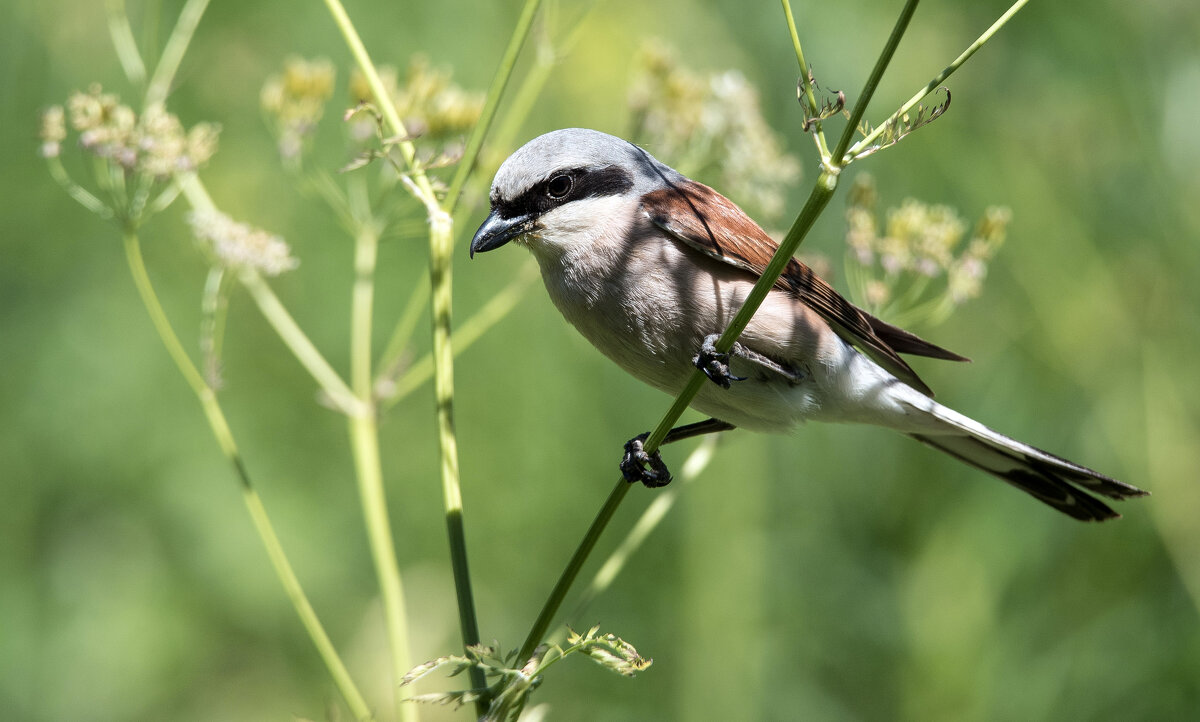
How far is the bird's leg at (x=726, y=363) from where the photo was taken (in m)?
2.62

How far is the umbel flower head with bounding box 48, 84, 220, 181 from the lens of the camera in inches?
106

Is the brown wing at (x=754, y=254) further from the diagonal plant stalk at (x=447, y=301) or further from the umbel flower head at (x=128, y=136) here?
the umbel flower head at (x=128, y=136)

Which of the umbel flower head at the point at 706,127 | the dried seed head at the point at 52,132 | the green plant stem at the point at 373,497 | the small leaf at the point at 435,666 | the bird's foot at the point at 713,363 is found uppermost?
the umbel flower head at the point at 706,127

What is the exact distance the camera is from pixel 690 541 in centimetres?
406

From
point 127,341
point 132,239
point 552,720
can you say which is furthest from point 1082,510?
point 127,341

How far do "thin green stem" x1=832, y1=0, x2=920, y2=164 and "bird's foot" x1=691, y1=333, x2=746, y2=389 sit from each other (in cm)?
95

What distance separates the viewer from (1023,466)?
3277 millimetres

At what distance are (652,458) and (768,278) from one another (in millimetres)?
1318

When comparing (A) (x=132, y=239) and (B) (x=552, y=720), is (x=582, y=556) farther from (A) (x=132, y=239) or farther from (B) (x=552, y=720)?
(B) (x=552, y=720)

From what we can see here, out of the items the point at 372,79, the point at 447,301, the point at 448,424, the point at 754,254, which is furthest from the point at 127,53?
the point at 754,254

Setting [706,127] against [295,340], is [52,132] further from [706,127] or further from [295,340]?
[706,127]

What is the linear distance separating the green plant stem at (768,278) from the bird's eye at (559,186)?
1075 mm

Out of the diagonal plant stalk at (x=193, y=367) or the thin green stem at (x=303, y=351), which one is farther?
the thin green stem at (x=303, y=351)

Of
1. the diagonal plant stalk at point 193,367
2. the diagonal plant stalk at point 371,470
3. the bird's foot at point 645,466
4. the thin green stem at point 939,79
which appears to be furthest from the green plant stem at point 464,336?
the thin green stem at point 939,79
